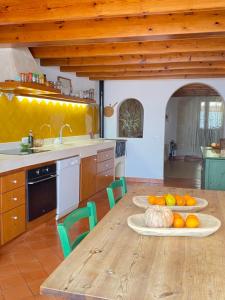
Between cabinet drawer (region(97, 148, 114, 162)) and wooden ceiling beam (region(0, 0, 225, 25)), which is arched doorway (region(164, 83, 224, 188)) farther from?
wooden ceiling beam (region(0, 0, 225, 25))

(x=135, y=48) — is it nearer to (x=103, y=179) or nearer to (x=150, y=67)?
(x=150, y=67)

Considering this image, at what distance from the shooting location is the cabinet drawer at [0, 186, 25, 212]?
10.1 ft

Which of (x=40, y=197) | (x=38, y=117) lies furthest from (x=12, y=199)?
(x=38, y=117)

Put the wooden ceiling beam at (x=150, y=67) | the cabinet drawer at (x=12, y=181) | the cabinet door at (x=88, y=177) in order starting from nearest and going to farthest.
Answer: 1. the cabinet drawer at (x=12, y=181)
2. the cabinet door at (x=88, y=177)
3. the wooden ceiling beam at (x=150, y=67)

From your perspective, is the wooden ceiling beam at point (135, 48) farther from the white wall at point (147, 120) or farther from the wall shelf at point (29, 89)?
the white wall at point (147, 120)

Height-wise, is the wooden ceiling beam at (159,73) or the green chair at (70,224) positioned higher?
the wooden ceiling beam at (159,73)

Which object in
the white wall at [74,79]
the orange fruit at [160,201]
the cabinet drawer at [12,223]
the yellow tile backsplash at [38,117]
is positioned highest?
the white wall at [74,79]

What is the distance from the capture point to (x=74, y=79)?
5.86m

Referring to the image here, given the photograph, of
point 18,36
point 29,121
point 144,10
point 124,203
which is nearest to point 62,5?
point 144,10

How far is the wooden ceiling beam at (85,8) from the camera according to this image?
2.38 m

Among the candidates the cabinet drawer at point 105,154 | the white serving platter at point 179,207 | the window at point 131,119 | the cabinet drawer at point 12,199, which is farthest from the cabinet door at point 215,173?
the window at point 131,119

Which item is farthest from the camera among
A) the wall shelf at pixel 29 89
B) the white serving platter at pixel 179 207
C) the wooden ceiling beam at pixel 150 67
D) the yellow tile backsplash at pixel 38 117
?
the wooden ceiling beam at pixel 150 67

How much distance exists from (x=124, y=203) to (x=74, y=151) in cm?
249

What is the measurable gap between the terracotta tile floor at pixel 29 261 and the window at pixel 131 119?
3.57 metres
